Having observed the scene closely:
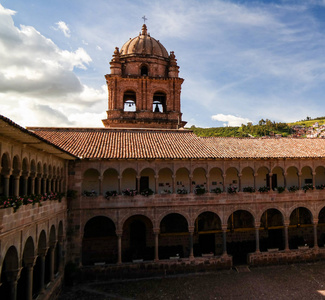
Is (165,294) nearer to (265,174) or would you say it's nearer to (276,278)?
(276,278)

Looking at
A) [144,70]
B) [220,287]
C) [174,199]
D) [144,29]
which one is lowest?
[220,287]

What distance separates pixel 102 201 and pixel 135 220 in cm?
382

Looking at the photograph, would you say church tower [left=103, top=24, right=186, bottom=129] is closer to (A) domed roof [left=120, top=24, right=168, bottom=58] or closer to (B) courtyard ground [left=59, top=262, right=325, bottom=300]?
(A) domed roof [left=120, top=24, right=168, bottom=58]

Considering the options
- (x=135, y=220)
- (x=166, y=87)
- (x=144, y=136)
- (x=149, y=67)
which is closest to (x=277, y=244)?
(x=135, y=220)

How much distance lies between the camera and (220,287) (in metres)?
16.3

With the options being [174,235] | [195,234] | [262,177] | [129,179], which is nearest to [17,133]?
[129,179]

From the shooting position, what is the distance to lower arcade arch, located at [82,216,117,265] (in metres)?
20.4

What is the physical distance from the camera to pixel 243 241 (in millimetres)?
22609

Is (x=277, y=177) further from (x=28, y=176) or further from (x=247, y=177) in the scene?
(x=28, y=176)

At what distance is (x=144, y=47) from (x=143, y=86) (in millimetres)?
4276

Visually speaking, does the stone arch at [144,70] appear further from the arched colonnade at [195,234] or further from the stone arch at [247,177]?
the arched colonnade at [195,234]

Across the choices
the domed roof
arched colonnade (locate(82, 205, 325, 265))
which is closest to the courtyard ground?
arched colonnade (locate(82, 205, 325, 265))

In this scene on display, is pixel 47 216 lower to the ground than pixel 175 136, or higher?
lower

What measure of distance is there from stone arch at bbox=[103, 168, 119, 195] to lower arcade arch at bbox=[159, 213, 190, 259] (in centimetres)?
456
